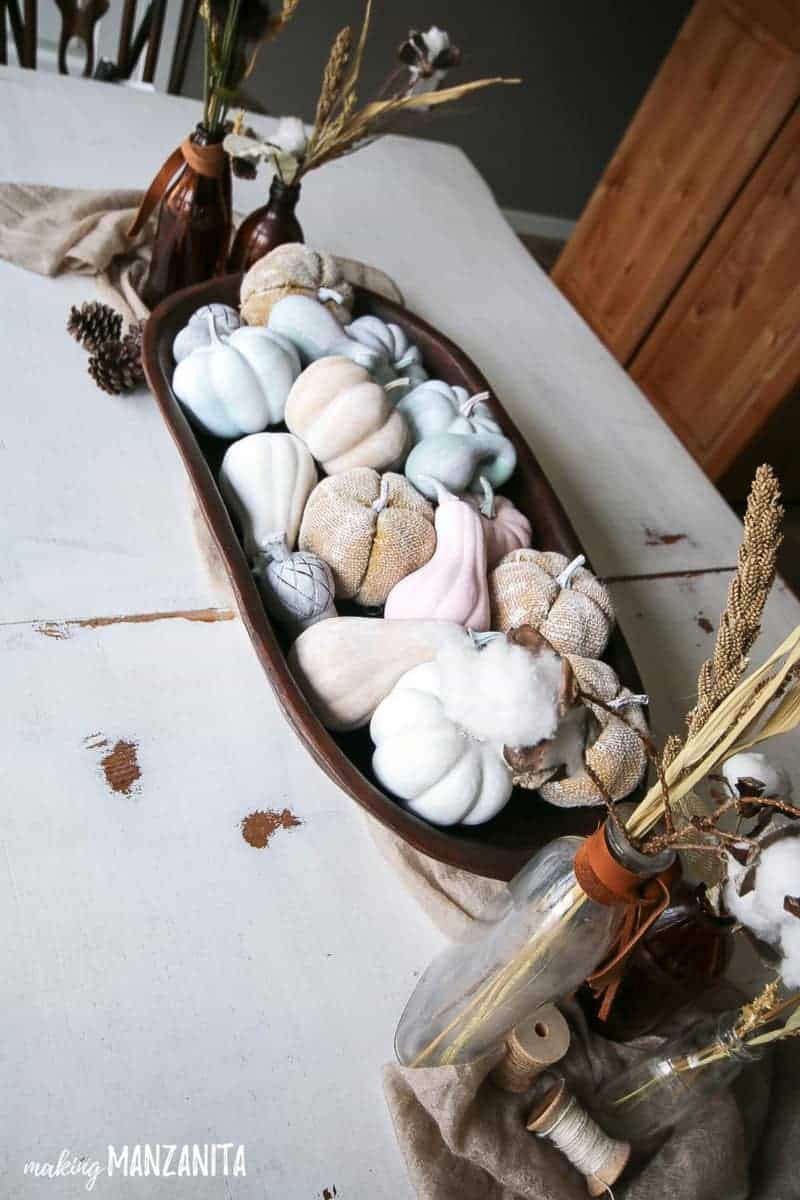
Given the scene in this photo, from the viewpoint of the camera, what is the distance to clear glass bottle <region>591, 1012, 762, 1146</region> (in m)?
0.46

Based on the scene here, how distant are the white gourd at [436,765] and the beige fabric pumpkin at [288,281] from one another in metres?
0.41

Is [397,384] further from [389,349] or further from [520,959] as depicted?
[520,959]

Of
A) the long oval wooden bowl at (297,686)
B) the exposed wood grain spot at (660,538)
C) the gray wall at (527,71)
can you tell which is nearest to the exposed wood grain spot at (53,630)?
the long oval wooden bowl at (297,686)

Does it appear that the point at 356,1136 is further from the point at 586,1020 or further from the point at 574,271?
the point at 574,271

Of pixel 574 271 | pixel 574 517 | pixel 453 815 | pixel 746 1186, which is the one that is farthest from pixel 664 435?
pixel 574 271

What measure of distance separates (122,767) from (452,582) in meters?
0.25

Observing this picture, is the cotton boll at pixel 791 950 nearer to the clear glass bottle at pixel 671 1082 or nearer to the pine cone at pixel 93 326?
the clear glass bottle at pixel 671 1082

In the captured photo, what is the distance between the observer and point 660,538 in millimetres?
897

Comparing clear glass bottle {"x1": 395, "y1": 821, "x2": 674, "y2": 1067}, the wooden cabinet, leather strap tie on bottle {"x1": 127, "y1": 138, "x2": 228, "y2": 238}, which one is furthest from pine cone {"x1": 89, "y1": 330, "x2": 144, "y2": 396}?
the wooden cabinet

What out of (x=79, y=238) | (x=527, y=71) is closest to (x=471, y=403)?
(x=79, y=238)

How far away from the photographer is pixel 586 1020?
1.73 ft

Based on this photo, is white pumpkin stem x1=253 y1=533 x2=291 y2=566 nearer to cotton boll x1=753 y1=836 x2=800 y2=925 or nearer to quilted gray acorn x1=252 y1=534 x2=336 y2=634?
quilted gray acorn x1=252 y1=534 x2=336 y2=634

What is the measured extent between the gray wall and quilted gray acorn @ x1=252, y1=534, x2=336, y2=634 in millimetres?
1991

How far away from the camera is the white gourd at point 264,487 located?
2.14ft
